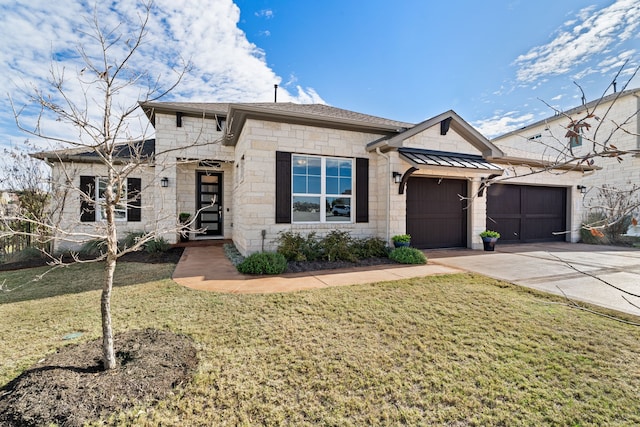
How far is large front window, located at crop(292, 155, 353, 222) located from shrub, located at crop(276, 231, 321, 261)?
0.70m

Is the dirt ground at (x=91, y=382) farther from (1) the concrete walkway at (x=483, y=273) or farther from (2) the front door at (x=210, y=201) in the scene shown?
(2) the front door at (x=210, y=201)

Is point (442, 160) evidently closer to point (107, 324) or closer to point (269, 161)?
point (269, 161)

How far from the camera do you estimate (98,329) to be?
3.59 metres

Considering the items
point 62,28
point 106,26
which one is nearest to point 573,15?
point 106,26

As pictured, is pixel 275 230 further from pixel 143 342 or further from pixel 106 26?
pixel 106 26

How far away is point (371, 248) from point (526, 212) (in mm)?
7637

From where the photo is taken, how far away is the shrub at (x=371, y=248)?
25.0ft

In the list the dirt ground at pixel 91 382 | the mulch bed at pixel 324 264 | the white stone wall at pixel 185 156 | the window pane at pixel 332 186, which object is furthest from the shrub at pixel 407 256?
the white stone wall at pixel 185 156

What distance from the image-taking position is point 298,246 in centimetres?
711

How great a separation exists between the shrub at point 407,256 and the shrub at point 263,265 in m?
2.88

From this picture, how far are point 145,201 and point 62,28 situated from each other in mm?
7849

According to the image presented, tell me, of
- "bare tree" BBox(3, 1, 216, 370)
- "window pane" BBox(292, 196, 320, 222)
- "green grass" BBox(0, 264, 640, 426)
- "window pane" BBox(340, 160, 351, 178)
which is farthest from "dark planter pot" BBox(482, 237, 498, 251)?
"bare tree" BBox(3, 1, 216, 370)

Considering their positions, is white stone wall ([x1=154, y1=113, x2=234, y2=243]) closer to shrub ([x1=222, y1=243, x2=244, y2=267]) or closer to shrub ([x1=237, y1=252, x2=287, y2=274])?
shrub ([x1=222, y1=243, x2=244, y2=267])

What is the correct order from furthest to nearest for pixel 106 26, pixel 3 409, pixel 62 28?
pixel 62 28 < pixel 106 26 < pixel 3 409
